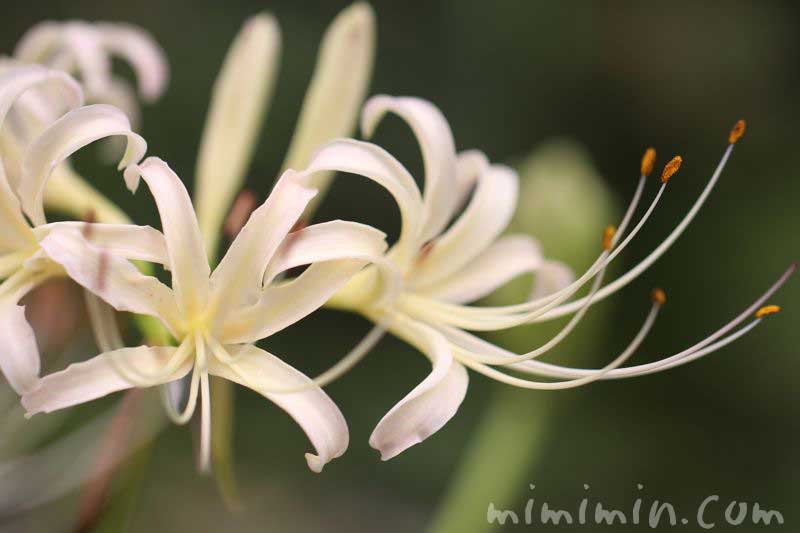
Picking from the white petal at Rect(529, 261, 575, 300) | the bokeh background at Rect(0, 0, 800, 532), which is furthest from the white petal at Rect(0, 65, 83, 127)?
the bokeh background at Rect(0, 0, 800, 532)

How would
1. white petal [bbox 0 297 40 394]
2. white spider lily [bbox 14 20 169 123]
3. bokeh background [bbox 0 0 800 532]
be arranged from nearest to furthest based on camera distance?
1. white petal [bbox 0 297 40 394]
2. white spider lily [bbox 14 20 169 123]
3. bokeh background [bbox 0 0 800 532]

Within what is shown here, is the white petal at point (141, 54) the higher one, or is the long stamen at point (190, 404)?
the white petal at point (141, 54)

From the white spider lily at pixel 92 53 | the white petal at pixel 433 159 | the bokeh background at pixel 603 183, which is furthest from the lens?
the bokeh background at pixel 603 183

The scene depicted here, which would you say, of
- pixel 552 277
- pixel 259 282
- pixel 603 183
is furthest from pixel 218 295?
pixel 603 183

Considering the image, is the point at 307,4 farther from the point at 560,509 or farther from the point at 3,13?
the point at 560,509

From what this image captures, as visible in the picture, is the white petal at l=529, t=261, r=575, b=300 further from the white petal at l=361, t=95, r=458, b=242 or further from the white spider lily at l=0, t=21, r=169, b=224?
the white spider lily at l=0, t=21, r=169, b=224

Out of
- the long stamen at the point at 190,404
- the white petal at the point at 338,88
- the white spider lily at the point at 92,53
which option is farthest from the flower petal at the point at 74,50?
the long stamen at the point at 190,404

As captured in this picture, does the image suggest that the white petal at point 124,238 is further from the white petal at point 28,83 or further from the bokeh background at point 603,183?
the bokeh background at point 603,183

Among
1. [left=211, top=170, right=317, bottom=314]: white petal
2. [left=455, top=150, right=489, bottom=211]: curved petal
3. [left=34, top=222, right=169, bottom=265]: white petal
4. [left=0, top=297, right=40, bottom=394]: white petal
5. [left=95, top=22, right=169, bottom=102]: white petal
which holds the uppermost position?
[left=455, top=150, right=489, bottom=211]: curved petal

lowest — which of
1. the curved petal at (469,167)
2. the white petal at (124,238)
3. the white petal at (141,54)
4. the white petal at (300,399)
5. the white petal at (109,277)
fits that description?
the white petal at (300,399)
